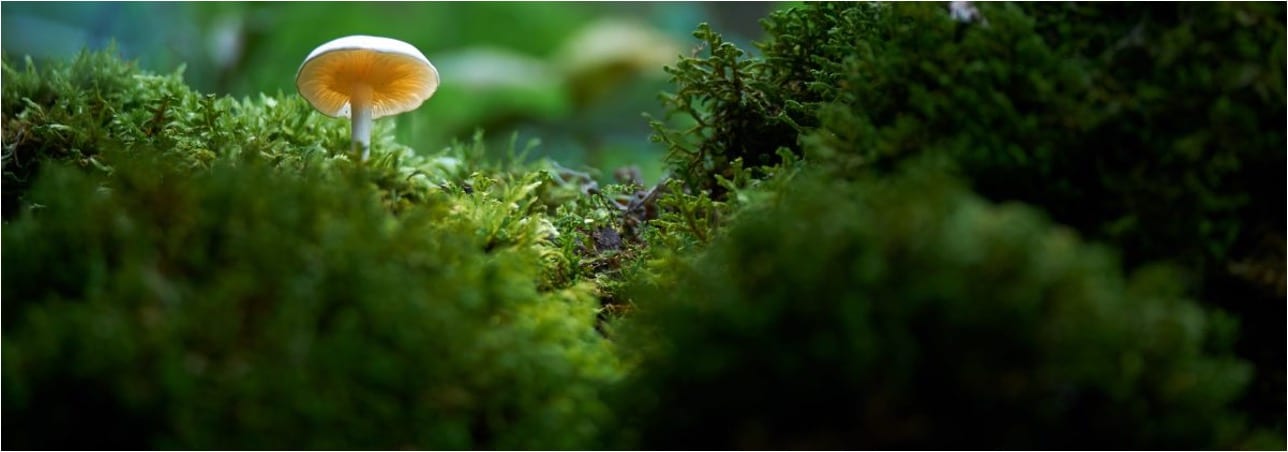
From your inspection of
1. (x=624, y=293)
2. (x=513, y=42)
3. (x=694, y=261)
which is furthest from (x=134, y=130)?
(x=513, y=42)

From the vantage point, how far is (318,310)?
79 centimetres

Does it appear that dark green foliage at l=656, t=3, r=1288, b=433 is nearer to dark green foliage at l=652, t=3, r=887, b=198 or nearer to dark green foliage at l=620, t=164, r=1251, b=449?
dark green foliage at l=620, t=164, r=1251, b=449

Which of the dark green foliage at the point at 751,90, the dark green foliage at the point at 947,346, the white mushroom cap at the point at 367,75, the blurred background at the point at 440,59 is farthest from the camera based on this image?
the blurred background at the point at 440,59

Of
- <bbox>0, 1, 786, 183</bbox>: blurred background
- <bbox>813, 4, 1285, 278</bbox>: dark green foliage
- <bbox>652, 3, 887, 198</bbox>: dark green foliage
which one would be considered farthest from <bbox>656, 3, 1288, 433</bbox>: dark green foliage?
<bbox>0, 1, 786, 183</bbox>: blurred background

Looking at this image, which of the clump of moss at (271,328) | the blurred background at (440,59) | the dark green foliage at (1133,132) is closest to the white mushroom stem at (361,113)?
the clump of moss at (271,328)

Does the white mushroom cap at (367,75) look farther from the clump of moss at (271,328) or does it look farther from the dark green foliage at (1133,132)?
the dark green foliage at (1133,132)

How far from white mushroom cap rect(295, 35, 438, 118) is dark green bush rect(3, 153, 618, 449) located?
370 mm

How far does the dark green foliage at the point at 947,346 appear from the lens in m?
0.72

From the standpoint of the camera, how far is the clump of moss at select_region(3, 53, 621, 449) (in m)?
0.74

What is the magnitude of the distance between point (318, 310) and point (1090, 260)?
64 cm

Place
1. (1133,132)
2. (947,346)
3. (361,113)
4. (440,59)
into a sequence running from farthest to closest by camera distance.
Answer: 1. (440,59)
2. (361,113)
3. (1133,132)
4. (947,346)

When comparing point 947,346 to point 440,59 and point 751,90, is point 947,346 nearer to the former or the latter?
point 751,90

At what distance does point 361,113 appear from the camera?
4.53 ft

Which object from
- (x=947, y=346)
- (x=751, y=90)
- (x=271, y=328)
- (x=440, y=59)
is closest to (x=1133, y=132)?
(x=947, y=346)
